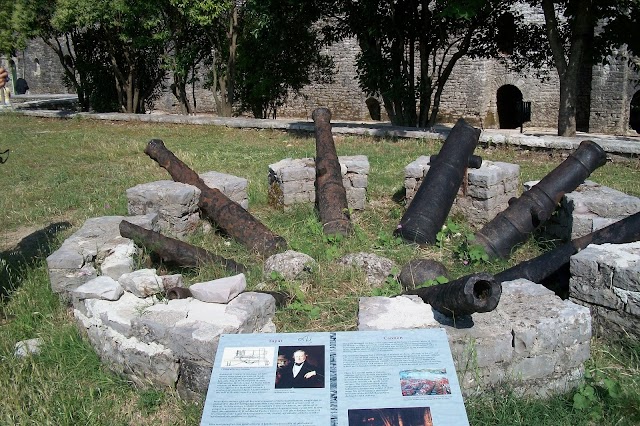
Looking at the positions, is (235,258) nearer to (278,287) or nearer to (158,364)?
(278,287)

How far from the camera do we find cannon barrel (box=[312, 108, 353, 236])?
6.47m

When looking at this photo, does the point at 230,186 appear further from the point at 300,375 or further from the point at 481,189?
the point at 300,375

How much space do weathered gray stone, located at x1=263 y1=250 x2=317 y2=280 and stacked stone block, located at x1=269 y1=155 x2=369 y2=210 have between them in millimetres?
2350

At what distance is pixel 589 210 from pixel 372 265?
7.84 feet

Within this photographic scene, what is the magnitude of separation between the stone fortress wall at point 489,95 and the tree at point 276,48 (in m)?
2.34

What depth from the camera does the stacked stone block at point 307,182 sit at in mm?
7785

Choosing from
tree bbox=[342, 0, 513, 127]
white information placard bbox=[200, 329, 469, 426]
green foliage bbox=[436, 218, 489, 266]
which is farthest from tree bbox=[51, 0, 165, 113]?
white information placard bbox=[200, 329, 469, 426]

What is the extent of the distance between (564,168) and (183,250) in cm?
400

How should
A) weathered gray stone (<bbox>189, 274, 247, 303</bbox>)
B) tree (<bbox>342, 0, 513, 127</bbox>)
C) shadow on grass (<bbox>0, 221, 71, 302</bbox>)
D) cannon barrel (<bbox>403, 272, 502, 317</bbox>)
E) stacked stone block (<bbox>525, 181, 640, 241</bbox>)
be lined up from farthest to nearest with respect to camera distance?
tree (<bbox>342, 0, 513, 127</bbox>)
stacked stone block (<bbox>525, 181, 640, 241</bbox>)
shadow on grass (<bbox>0, 221, 71, 302</bbox>)
weathered gray stone (<bbox>189, 274, 247, 303</bbox>)
cannon barrel (<bbox>403, 272, 502, 317</bbox>)

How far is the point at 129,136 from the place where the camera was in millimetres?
14656

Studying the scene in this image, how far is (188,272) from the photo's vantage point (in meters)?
5.65

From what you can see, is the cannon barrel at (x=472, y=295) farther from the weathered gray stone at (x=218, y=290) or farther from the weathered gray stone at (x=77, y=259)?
the weathered gray stone at (x=77, y=259)

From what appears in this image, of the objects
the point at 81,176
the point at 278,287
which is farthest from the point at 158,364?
the point at 81,176

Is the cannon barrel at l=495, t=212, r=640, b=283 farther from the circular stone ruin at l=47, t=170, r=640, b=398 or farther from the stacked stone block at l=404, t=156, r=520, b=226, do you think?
the stacked stone block at l=404, t=156, r=520, b=226
